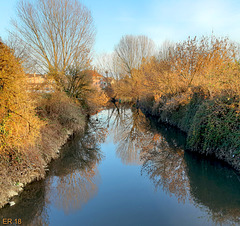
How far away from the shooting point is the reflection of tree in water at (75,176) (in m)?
5.54

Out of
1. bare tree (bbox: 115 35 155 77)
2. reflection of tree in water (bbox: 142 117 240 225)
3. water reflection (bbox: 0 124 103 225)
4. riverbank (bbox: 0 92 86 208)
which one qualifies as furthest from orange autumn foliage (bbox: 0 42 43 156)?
bare tree (bbox: 115 35 155 77)

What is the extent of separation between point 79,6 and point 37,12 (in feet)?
11.4

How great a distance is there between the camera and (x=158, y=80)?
51.1ft

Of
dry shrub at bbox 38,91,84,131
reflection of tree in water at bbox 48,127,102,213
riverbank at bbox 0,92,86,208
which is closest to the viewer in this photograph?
riverbank at bbox 0,92,86,208

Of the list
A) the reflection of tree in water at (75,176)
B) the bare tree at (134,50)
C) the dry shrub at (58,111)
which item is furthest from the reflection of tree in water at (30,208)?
the bare tree at (134,50)

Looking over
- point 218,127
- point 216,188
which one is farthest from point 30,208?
point 218,127

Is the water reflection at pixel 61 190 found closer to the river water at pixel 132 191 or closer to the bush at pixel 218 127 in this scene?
the river water at pixel 132 191

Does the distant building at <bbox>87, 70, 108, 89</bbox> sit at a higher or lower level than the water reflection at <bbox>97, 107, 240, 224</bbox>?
higher

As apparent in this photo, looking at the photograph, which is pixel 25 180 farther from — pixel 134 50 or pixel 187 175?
pixel 134 50

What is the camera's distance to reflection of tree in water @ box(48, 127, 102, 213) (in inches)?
218

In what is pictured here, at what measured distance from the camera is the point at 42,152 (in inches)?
295

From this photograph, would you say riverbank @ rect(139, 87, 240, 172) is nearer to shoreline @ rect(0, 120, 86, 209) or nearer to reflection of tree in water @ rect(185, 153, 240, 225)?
reflection of tree in water @ rect(185, 153, 240, 225)

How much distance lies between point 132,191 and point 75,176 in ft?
7.60

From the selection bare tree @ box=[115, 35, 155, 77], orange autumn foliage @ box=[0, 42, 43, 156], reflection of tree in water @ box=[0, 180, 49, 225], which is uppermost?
bare tree @ box=[115, 35, 155, 77]
